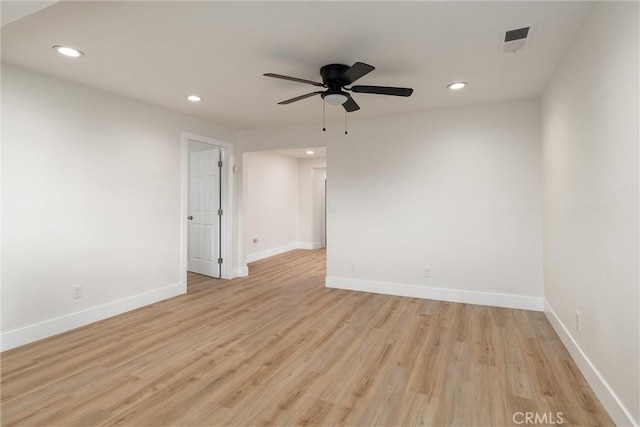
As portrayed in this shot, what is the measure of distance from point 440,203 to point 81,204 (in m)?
4.05

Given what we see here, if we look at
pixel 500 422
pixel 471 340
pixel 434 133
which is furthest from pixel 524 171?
pixel 500 422

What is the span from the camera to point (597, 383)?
1.97 meters

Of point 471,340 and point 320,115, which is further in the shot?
point 320,115

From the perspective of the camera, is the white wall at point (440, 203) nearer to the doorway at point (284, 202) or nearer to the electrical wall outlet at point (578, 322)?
the electrical wall outlet at point (578, 322)

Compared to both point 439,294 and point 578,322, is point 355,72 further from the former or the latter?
point 439,294

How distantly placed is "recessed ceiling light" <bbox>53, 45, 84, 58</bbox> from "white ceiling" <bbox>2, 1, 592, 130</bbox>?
6 centimetres

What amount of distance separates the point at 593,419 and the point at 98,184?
4436 mm

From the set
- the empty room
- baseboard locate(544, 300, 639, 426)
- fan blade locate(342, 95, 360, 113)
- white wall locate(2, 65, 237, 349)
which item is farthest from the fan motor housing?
baseboard locate(544, 300, 639, 426)

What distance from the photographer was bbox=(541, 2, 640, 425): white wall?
5.11ft

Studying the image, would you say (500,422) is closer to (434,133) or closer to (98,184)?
(434,133)

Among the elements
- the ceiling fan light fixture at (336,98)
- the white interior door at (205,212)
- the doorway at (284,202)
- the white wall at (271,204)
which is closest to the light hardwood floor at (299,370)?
the white interior door at (205,212)

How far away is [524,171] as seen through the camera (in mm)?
3668

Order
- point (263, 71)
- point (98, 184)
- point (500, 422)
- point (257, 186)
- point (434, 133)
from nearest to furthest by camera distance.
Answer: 1. point (500, 422)
2. point (263, 71)
3. point (98, 184)
4. point (434, 133)
5. point (257, 186)

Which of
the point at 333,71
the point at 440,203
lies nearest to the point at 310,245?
the point at 440,203
